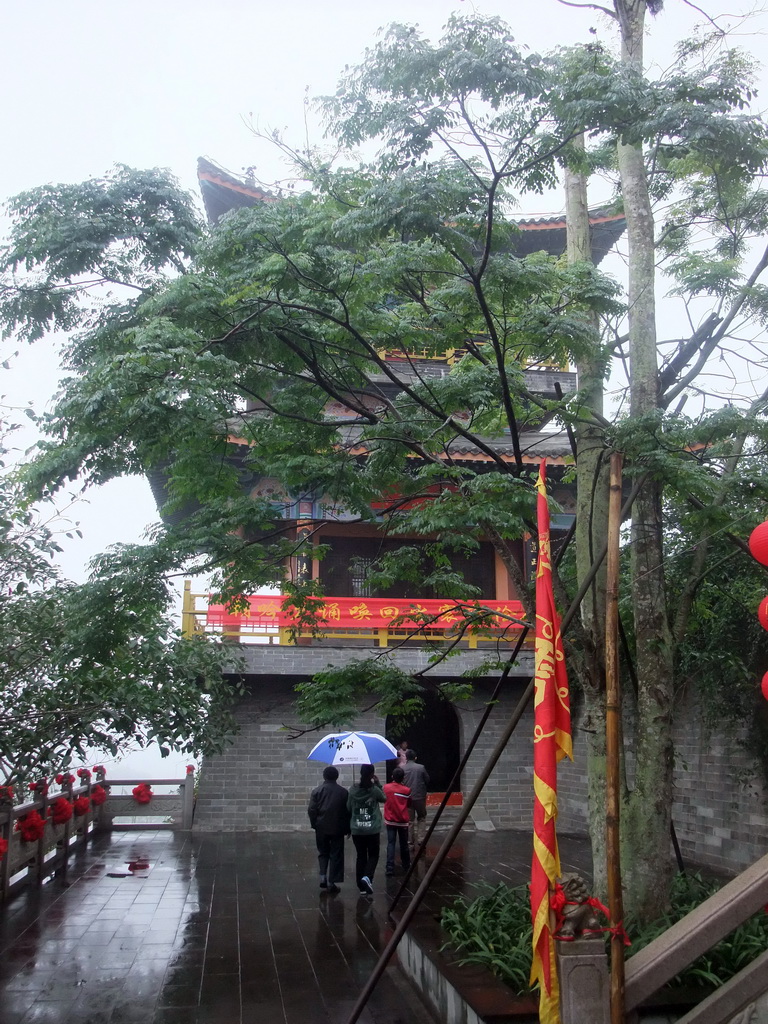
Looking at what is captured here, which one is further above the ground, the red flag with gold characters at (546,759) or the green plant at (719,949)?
the red flag with gold characters at (546,759)

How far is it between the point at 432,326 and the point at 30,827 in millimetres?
7105

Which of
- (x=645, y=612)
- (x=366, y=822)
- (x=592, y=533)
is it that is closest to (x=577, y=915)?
(x=645, y=612)

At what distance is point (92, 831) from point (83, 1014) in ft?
29.5

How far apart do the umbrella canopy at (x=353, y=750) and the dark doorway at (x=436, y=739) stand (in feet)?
22.5

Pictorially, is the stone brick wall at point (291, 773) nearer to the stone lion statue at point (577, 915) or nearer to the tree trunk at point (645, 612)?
the tree trunk at point (645, 612)

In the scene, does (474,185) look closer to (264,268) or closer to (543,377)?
(264,268)

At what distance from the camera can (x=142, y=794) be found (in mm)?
14164

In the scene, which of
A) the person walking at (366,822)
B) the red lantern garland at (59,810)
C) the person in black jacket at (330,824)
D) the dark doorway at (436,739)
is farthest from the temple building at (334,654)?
the person walking at (366,822)

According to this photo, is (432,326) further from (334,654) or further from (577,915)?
(334,654)

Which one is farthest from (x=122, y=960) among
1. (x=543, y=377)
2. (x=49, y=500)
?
(x=543, y=377)

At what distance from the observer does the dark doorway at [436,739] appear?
1739 cm

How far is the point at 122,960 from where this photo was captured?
6.69m

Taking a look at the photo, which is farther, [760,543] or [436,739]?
[436,739]

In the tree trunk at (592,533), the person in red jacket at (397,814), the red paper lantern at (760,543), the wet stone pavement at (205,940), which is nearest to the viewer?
the red paper lantern at (760,543)
